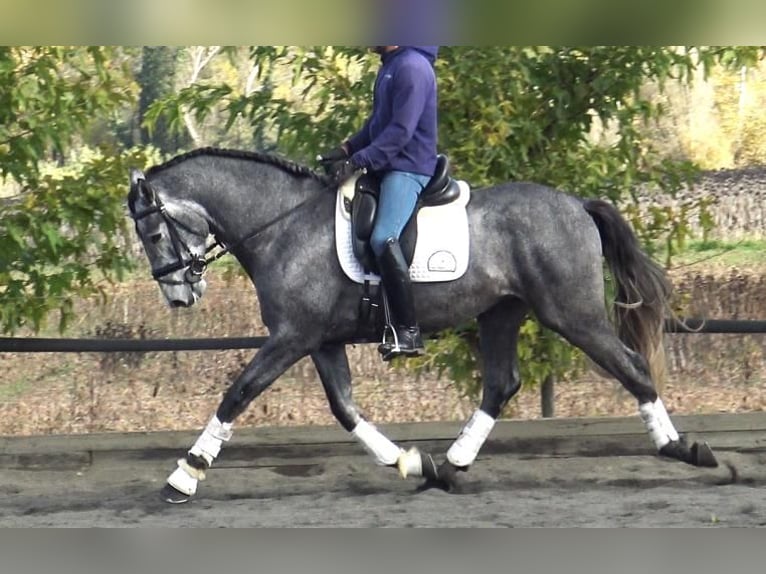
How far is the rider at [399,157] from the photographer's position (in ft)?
18.4

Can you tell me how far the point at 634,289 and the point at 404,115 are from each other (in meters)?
1.40

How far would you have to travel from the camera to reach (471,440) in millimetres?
6152

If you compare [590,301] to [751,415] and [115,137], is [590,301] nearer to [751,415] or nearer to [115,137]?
[751,415]

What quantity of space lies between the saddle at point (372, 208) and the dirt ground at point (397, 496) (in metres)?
1.19

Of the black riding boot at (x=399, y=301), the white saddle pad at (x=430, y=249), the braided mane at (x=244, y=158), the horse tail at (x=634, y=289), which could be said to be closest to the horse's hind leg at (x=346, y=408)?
the black riding boot at (x=399, y=301)

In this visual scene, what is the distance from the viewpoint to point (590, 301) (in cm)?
592

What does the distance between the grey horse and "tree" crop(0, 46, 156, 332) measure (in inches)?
33.0

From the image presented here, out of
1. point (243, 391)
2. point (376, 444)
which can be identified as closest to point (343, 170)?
point (243, 391)

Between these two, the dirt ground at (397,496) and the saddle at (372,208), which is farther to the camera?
the dirt ground at (397,496)

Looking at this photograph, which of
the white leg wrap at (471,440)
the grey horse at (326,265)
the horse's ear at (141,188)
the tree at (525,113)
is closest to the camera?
the horse's ear at (141,188)

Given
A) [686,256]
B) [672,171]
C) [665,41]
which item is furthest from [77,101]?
[686,256]

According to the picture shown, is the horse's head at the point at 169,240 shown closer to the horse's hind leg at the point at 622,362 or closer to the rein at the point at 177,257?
the rein at the point at 177,257

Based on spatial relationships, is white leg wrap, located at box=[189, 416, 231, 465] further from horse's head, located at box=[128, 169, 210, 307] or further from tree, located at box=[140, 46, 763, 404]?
tree, located at box=[140, 46, 763, 404]
